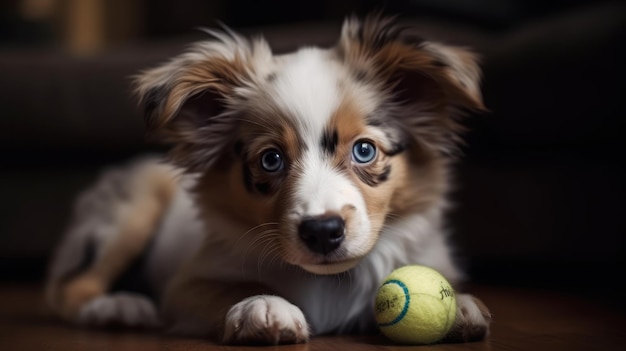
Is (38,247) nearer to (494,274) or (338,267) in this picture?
(494,274)

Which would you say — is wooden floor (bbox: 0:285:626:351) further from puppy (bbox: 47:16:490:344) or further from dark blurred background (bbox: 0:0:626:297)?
dark blurred background (bbox: 0:0:626:297)

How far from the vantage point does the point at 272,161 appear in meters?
2.02

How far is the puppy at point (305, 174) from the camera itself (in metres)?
1.88

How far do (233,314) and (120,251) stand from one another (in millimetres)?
997

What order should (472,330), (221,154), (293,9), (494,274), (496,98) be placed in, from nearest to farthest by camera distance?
(472,330), (221,154), (496,98), (494,274), (293,9)

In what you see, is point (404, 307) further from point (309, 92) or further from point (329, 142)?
point (309, 92)

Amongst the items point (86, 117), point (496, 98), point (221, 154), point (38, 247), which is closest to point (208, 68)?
point (221, 154)

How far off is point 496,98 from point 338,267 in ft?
4.94

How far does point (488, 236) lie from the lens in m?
3.26

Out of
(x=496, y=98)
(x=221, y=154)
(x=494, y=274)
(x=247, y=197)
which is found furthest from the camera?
(x=494, y=274)

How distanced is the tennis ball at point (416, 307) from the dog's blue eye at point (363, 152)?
29 cm

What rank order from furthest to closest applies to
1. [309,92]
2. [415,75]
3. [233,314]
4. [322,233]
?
[415,75], [309,92], [233,314], [322,233]

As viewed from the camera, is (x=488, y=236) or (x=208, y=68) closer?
(x=208, y=68)

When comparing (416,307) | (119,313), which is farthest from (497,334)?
(119,313)
